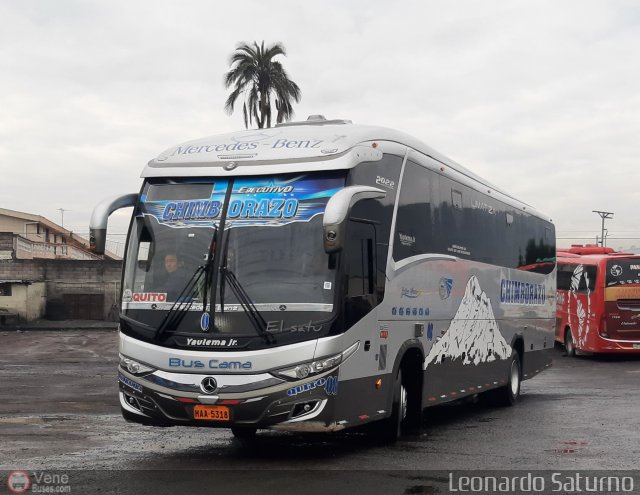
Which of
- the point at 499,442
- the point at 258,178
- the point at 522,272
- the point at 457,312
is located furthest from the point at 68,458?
the point at 522,272

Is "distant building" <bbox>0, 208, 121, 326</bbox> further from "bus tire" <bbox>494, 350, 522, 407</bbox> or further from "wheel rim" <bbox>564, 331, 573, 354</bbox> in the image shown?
"bus tire" <bbox>494, 350, 522, 407</bbox>

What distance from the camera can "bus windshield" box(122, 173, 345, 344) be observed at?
393 inches

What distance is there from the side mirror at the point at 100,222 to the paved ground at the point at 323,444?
2210mm

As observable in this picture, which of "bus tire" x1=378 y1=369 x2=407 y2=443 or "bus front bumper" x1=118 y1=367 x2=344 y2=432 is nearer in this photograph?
"bus front bumper" x1=118 y1=367 x2=344 y2=432

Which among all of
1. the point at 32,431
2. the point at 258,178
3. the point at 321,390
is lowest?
the point at 32,431

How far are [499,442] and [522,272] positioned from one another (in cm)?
717

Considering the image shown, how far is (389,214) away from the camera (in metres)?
11.3

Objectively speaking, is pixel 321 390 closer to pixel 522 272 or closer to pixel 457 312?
pixel 457 312

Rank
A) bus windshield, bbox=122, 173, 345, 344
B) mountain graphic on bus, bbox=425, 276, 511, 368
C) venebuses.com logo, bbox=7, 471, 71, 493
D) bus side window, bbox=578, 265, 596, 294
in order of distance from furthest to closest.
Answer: bus side window, bbox=578, 265, 596, 294 → mountain graphic on bus, bbox=425, 276, 511, 368 → bus windshield, bbox=122, 173, 345, 344 → venebuses.com logo, bbox=7, 471, 71, 493

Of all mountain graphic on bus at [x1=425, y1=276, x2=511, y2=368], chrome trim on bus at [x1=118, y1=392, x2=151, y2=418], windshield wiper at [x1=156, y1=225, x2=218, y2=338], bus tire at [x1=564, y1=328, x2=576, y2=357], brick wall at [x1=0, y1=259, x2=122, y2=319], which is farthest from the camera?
brick wall at [x1=0, y1=259, x2=122, y2=319]

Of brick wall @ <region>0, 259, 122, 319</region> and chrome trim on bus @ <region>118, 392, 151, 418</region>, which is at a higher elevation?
brick wall @ <region>0, 259, 122, 319</region>

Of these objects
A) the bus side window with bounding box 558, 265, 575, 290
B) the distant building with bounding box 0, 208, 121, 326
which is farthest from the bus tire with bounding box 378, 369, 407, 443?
the distant building with bounding box 0, 208, 121, 326

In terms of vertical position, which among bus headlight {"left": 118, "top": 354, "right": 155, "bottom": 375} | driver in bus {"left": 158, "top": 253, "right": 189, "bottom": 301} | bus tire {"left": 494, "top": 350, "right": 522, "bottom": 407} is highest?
driver in bus {"left": 158, "top": 253, "right": 189, "bottom": 301}

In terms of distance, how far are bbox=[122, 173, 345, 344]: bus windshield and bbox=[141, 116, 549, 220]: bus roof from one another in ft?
0.54
